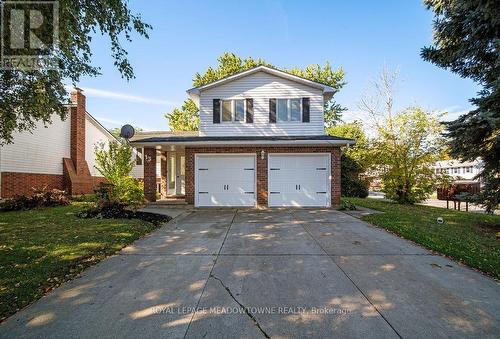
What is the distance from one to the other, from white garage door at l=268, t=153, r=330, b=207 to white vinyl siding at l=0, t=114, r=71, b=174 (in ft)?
39.6

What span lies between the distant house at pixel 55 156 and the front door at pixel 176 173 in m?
2.46

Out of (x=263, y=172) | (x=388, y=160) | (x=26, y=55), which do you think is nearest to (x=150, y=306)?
(x=26, y=55)

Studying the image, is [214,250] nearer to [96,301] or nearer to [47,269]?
[96,301]

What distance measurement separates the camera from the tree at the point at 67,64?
5.81 meters

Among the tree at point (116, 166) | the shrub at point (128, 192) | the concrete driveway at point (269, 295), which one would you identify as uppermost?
the tree at point (116, 166)

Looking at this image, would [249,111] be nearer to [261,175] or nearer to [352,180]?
[261,175]

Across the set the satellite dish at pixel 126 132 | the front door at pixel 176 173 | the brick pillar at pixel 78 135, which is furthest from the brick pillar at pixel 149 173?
the brick pillar at pixel 78 135

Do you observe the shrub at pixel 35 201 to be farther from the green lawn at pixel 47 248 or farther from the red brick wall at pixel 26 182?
the green lawn at pixel 47 248

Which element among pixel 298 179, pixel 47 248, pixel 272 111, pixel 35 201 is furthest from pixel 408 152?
pixel 35 201

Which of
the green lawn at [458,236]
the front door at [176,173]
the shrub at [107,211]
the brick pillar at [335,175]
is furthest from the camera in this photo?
the front door at [176,173]

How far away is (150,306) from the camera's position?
123 inches

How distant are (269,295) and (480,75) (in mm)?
11467

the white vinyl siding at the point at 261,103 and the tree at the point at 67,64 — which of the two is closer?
the tree at the point at 67,64

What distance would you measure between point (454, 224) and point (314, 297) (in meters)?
7.60
